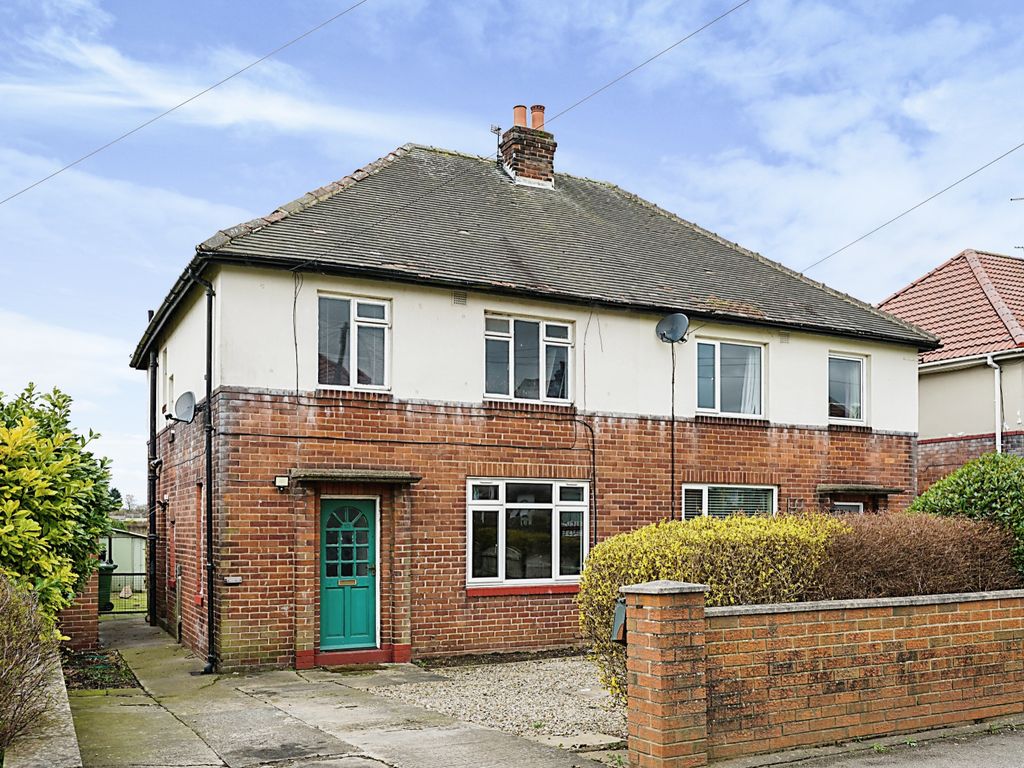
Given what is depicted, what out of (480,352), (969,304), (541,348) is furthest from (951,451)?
(480,352)

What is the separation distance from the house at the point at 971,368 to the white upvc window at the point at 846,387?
1939mm

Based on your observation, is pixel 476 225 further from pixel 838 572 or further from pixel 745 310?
pixel 838 572

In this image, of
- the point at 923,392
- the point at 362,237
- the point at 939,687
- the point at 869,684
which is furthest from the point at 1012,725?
the point at 923,392

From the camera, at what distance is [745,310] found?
16906 millimetres

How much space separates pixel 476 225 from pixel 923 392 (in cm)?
1104

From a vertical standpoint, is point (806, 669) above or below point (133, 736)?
above

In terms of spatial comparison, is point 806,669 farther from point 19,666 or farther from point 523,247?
point 523,247

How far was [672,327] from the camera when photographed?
1578 centimetres

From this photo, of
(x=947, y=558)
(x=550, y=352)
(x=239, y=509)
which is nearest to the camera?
(x=947, y=558)

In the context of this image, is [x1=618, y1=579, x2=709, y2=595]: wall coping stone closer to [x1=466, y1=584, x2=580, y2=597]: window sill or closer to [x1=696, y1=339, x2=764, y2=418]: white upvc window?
[x1=466, y1=584, x2=580, y2=597]: window sill

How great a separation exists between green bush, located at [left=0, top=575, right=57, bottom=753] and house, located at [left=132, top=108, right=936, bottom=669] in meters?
5.80

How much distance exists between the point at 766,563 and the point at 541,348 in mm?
7125

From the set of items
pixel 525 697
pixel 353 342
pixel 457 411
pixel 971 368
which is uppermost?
pixel 971 368

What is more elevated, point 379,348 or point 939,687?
point 379,348
